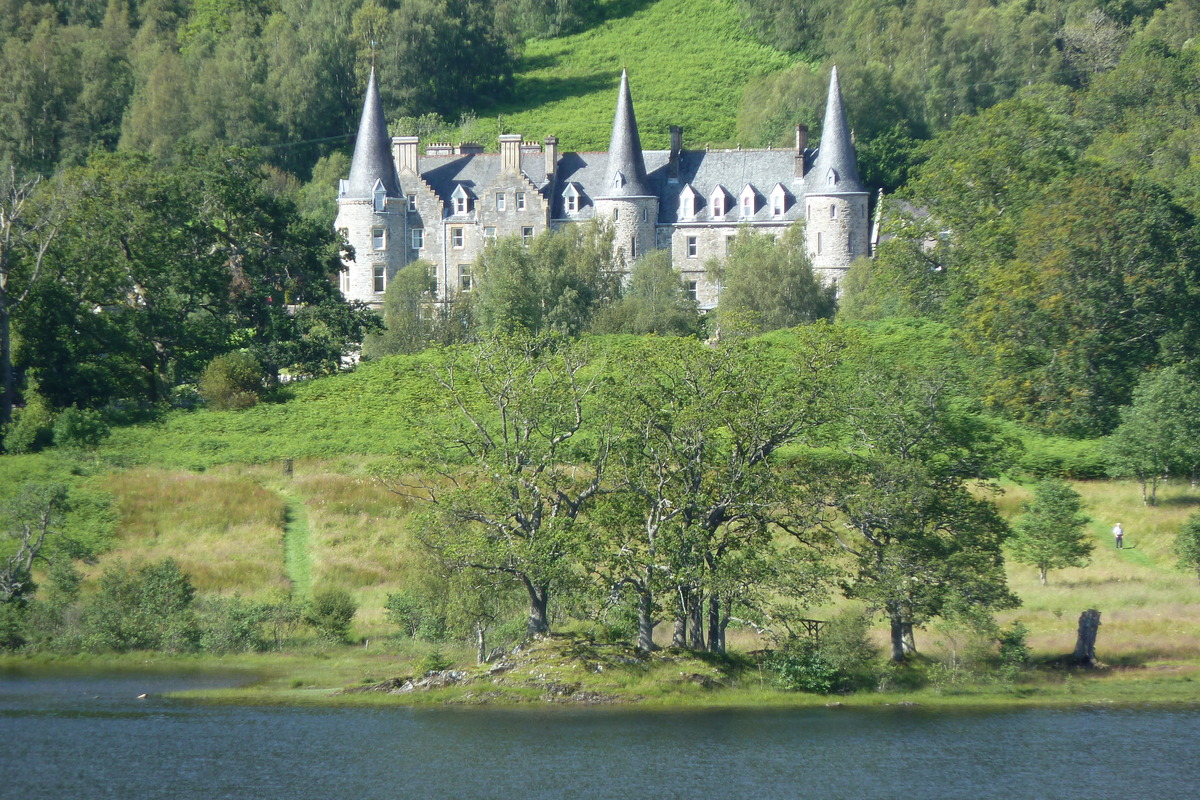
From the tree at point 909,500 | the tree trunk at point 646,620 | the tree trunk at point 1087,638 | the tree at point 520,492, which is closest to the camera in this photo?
the tree at point 520,492

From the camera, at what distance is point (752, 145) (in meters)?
115

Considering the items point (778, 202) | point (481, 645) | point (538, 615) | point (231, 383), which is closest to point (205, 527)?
point (231, 383)

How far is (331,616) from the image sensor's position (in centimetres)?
4281

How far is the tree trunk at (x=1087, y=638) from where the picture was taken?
37.8m

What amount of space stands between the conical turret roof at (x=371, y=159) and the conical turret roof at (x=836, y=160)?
25.2 metres

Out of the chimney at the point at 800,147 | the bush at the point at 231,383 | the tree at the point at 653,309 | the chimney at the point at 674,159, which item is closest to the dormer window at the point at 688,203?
the chimney at the point at 674,159

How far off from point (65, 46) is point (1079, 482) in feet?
352

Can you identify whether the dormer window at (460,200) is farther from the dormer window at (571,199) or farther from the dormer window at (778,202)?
the dormer window at (778,202)

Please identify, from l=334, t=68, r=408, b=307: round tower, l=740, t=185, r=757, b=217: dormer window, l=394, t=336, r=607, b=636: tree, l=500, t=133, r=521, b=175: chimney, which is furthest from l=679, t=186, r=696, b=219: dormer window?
l=394, t=336, r=607, b=636: tree

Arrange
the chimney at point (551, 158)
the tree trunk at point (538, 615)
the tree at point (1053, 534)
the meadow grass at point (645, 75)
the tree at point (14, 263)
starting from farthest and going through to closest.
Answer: the meadow grass at point (645, 75), the chimney at point (551, 158), the tree at point (14, 263), the tree at point (1053, 534), the tree trunk at point (538, 615)

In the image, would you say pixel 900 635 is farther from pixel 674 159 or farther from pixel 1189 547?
pixel 674 159

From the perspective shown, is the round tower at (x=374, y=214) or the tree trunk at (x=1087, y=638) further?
the round tower at (x=374, y=214)

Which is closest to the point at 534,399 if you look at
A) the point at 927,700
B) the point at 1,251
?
the point at 927,700

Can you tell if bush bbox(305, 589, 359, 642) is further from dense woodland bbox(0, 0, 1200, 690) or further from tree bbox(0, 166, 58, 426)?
tree bbox(0, 166, 58, 426)
